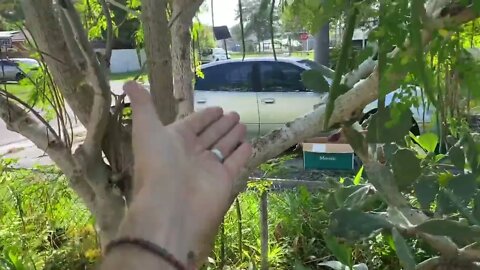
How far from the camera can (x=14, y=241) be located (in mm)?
2508

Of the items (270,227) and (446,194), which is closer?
(446,194)

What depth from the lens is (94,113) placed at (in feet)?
3.82

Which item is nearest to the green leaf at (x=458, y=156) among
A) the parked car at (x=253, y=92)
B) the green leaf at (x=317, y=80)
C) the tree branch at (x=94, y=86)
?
the green leaf at (x=317, y=80)

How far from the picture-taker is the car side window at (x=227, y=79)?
5445mm

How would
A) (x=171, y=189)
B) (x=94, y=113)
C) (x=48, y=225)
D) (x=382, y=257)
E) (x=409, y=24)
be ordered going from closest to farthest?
(x=409, y=24) < (x=171, y=189) < (x=94, y=113) < (x=382, y=257) < (x=48, y=225)

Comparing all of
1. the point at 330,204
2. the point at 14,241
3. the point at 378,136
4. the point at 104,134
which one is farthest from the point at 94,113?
the point at 14,241

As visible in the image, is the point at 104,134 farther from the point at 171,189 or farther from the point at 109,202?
the point at 171,189

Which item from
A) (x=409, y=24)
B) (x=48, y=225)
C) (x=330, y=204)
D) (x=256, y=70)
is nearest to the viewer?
(x=409, y=24)

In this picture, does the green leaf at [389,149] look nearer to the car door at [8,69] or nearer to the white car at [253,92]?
the car door at [8,69]

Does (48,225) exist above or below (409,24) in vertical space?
below

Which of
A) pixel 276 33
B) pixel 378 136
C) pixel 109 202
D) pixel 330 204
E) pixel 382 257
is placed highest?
pixel 276 33

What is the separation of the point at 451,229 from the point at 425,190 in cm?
16

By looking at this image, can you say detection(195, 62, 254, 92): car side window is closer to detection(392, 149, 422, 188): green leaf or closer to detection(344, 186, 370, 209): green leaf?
detection(344, 186, 370, 209): green leaf

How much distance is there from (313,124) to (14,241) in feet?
5.72
